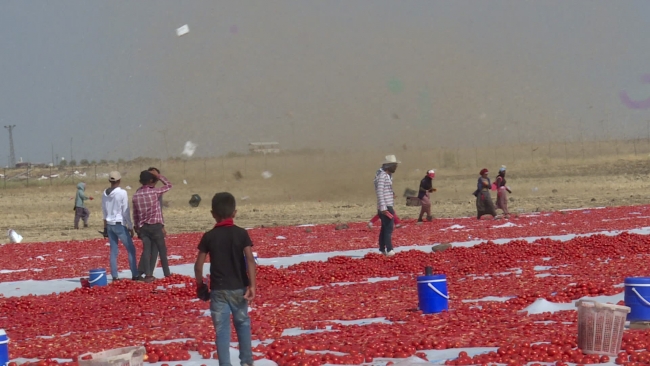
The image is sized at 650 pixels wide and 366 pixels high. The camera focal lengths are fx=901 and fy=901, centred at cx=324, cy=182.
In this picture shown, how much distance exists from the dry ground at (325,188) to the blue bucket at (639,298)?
26.6 meters

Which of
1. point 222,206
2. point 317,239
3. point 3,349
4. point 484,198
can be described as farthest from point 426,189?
point 222,206

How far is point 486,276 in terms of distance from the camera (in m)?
Answer: 17.0

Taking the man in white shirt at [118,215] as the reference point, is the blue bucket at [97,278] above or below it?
below

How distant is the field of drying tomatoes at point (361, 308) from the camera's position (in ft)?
32.4

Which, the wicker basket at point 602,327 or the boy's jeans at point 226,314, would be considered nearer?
the wicker basket at point 602,327

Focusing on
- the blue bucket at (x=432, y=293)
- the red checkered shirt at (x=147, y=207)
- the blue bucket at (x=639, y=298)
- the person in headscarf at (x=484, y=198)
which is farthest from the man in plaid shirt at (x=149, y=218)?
the person in headscarf at (x=484, y=198)

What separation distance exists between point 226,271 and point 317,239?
18519 mm

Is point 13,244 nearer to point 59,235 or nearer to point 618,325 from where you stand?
point 59,235

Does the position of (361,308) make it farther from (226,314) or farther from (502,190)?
(502,190)

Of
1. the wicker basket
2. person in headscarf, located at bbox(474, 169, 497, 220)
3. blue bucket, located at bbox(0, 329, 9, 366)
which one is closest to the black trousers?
blue bucket, located at bbox(0, 329, 9, 366)

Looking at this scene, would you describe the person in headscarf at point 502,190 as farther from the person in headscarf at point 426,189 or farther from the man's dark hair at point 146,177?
the man's dark hair at point 146,177

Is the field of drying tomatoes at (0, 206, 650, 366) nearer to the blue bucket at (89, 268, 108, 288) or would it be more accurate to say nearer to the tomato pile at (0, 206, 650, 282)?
the tomato pile at (0, 206, 650, 282)

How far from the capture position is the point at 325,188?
57188 mm

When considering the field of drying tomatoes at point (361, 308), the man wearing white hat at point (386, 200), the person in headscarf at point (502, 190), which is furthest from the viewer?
the person in headscarf at point (502, 190)
